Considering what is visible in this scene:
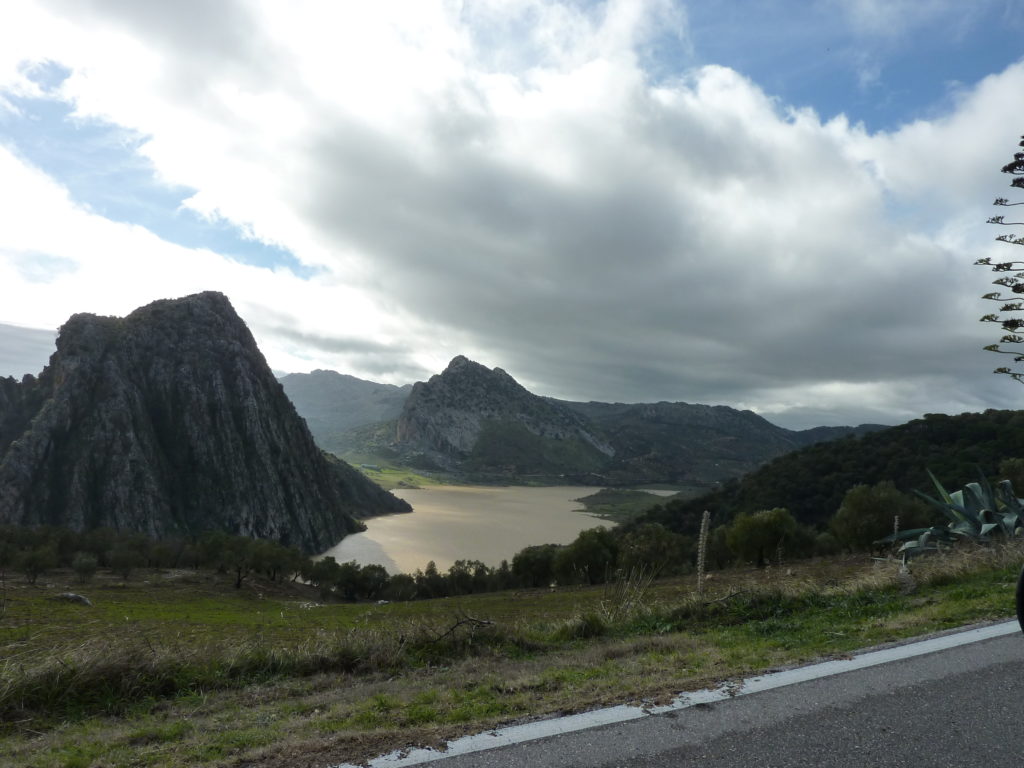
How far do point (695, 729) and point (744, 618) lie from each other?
536 centimetres

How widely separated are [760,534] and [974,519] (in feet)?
114

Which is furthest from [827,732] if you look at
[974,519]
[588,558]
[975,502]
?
[588,558]

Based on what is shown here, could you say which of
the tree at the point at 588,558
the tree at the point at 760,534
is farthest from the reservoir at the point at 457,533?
the tree at the point at 760,534

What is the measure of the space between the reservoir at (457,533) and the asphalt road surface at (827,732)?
306 ft

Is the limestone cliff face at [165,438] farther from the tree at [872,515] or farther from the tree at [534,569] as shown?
the tree at [872,515]

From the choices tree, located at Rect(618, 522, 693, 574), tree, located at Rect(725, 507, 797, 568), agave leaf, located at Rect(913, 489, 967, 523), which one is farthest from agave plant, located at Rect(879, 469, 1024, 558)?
tree, located at Rect(618, 522, 693, 574)

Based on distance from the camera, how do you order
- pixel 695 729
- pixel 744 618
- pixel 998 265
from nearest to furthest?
pixel 695 729
pixel 744 618
pixel 998 265

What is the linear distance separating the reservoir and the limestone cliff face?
12.2 metres

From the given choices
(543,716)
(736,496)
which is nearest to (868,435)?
(736,496)

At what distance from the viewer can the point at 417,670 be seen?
7.16 metres

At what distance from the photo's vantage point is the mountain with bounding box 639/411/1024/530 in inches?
2470

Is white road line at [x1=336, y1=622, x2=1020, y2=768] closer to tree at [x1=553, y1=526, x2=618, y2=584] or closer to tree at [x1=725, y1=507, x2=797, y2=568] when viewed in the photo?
tree at [x1=725, y1=507, x2=797, y2=568]

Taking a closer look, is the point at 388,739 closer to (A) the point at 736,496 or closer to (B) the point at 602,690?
(B) the point at 602,690

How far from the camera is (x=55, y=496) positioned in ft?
323
